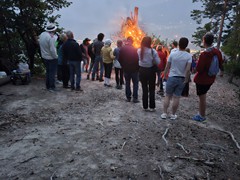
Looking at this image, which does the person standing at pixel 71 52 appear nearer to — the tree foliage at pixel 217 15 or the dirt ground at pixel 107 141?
the dirt ground at pixel 107 141

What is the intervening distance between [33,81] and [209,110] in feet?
25.5

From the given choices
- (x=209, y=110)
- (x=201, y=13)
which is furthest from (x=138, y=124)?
(x=201, y=13)

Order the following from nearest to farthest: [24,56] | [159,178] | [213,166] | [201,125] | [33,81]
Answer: [159,178], [213,166], [201,125], [33,81], [24,56]

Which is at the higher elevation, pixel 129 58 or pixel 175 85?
pixel 129 58

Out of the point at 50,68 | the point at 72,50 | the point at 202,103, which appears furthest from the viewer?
the point at 72,50

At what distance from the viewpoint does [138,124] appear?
5980 mm

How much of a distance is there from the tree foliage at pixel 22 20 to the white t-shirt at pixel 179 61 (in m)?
7.68

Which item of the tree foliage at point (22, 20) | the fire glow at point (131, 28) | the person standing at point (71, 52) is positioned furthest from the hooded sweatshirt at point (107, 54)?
the fire glow at point (131, 28)

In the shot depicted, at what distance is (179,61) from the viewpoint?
20.0 feet

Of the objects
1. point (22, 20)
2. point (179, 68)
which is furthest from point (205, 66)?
point (22, 20)

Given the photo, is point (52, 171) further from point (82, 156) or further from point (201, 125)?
point (201, 125)

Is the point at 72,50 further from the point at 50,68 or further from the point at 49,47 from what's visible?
the point at 50,68

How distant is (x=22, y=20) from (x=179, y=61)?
322 inches

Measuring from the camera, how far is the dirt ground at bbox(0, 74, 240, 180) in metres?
3.74
